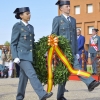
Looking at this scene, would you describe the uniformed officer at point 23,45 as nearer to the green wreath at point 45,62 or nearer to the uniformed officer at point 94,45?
the green wreath at point 45,62

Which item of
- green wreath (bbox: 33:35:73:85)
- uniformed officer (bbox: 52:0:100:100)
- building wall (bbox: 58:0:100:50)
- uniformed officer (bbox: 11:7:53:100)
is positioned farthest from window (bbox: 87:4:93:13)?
uniformed officer (bbox: 11:7:53:100)

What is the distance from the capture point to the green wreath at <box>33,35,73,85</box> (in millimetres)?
8188

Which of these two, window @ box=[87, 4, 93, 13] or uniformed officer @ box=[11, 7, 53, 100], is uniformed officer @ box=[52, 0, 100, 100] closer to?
uniformed officer @ box=[11, 7, 53, 100]

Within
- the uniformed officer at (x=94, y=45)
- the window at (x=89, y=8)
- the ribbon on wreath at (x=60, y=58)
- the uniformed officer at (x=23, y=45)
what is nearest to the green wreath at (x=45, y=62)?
the ribbon on wreath at (x=60, y=58)

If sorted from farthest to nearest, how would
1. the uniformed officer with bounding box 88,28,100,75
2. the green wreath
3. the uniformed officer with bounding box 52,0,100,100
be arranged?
the uniformed officer with bounding box 88,28,100,75
the uniformed officer with bounding box 52,0,100,100
the green wreath

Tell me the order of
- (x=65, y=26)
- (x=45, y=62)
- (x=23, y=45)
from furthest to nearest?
(x=65, y=26), (x=45, y=62), (x=23, y=45)

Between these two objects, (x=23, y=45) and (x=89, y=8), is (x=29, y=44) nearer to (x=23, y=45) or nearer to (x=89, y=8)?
(x=23, y=45)

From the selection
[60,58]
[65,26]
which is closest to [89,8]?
[65,26]

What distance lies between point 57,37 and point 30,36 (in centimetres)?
55

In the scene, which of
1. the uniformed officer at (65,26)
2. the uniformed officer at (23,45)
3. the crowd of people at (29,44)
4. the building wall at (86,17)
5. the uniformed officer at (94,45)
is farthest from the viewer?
the building wall at (86,17)

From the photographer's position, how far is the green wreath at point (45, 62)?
26.9ft

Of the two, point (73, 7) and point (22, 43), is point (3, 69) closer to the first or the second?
point (22, 43)

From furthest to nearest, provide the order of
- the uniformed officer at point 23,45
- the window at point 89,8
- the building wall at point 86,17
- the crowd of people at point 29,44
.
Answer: the window at point 89,8 → the building wall at point 86,17 → the uniformed officer at point 23,45 → the crowd of people at point 29,44

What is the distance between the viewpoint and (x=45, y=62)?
27.2ft
